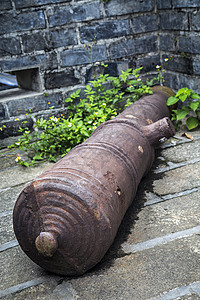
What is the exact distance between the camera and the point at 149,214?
2539 mm

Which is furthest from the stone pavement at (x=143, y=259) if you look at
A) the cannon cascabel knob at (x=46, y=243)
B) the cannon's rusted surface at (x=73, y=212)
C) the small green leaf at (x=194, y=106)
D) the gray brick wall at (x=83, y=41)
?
the gray brick wall at (x=83, y=41)

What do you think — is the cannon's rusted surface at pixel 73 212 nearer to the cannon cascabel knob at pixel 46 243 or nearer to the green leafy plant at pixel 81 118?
the cannon cascabel knob at pixel 46 243

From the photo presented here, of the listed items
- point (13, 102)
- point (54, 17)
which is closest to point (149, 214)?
point (13, 102)

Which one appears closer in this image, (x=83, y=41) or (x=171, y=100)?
(x=171, y=100)

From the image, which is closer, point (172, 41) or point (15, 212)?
point (15, 212)

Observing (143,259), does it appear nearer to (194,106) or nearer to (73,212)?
(73,212)

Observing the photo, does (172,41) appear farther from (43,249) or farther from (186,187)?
(43,249)

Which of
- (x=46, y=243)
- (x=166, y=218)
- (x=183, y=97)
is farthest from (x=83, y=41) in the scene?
(x=46, y=243)

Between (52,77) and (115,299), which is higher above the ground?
(52,77)

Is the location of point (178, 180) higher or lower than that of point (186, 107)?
lower

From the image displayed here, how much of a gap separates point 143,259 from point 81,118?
2410mm

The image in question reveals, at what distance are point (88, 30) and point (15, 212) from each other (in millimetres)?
3126

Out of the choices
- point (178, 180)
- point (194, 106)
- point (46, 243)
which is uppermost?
point (46, 243)

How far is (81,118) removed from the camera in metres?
4.20
